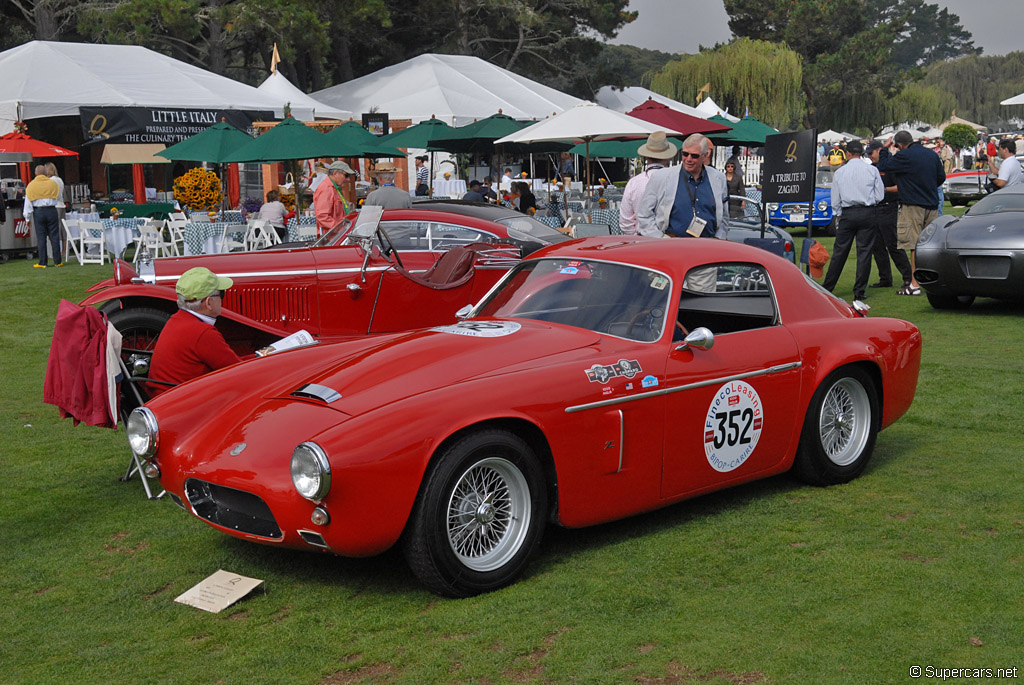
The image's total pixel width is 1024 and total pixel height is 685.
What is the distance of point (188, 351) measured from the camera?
602 cm

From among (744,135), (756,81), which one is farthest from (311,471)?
(756,81)

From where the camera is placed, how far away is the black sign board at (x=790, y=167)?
38.8 feet

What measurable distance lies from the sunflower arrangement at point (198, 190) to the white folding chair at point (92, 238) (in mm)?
1677

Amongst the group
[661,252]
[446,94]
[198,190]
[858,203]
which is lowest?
[661,252]

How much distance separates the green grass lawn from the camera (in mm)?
3795

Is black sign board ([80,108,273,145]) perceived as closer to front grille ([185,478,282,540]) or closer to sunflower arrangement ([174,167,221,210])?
sunflower arrangement ([174,167,221,210])

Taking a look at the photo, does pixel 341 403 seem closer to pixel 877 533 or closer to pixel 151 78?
pixel 877 533

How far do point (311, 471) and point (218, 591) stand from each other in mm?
877

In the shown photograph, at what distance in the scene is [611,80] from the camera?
53.1m

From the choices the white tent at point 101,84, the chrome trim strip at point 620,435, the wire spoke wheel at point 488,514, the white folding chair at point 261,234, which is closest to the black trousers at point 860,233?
the chrome trim strip at point 620,435

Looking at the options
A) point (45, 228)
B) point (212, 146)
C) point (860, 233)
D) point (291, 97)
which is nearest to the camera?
point (860, 233)

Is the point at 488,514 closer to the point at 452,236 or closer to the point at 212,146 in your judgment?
the point at 452,236

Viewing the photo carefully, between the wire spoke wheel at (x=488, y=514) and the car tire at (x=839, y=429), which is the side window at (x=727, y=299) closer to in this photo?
the car tire at (x=839, y=429)

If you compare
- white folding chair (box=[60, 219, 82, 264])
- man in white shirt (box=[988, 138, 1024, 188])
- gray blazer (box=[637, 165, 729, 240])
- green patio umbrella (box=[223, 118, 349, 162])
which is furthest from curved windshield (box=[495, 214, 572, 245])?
white folding chair (box=[60, 219, 82, 264])
